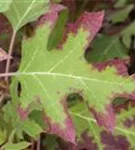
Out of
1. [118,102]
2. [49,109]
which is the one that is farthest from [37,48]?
[118,102]

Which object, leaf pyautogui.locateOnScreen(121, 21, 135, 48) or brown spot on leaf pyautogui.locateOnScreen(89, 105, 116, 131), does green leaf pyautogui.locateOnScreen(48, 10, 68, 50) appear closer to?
brown spot on leaf pyautogui.locateOnScreen(89, 105, 116, 131)

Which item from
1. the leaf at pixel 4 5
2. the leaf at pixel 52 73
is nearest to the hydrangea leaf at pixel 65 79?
the leaf at pixel 52 73

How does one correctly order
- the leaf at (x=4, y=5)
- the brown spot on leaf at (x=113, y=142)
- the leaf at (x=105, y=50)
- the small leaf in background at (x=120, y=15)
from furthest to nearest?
the small leaf in background at (x=120, y=15)
the leaf at (x=105, y=50)
the brown spot on leaf at (x=113, y=142)
the leaf at (x=4, y=5)

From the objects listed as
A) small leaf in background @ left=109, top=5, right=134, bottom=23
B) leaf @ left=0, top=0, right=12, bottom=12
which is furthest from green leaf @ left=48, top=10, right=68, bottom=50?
small leaf in background @ left=109, top=5, right=134, bottom=23

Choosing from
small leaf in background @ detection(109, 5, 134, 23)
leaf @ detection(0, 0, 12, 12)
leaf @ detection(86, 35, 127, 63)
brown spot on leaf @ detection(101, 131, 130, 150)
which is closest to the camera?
leaf @ detection(0, 0, 12, 12)

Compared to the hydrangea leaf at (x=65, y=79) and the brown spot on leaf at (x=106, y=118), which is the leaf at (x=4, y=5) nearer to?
the hydrangea leaf at (x=65, y=79)

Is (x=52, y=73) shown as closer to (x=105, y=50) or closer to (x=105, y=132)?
(x=105, y=132)

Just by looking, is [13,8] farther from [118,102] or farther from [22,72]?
[118,102]
